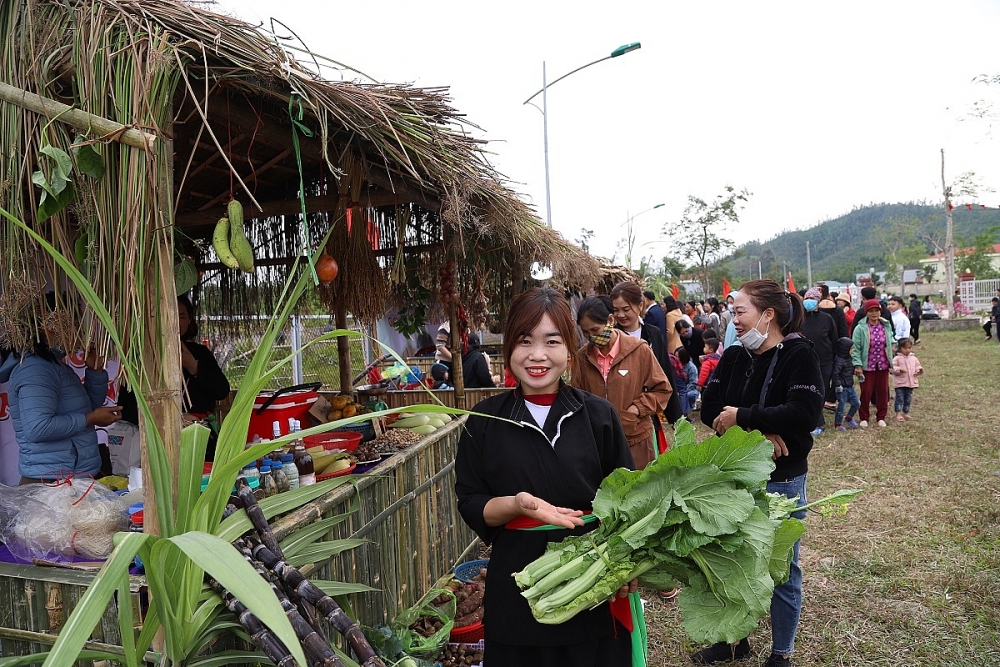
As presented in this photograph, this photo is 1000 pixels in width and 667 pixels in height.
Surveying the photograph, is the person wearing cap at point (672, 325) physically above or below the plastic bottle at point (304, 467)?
above

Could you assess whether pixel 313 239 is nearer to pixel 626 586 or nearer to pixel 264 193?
pixel 264 193

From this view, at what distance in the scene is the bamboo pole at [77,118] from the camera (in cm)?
186

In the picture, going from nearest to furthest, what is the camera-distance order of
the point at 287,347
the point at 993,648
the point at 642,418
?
1. the point at 993,648
2. the point at 642,418
3. the point at 287,347

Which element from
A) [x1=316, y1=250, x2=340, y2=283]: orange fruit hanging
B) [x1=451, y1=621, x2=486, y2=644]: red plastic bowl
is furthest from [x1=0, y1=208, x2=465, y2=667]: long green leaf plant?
[x1=316, y1=250, x2=340, y2=283]: orange fruit hanging

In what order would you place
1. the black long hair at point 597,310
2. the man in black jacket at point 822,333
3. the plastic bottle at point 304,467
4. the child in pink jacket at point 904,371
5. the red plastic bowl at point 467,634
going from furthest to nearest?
the child in pink jacket at point 904,371
the man in black jacket at point 822,333
the black long hair at point 597,310
the red plastic bowl at point 467,634
the plastic bottle at point 304,467

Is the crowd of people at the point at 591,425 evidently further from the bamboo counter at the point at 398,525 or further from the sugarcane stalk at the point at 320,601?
the bamboo counter at the point at 398,525

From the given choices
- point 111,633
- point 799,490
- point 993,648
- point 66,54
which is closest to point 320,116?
point 66,54

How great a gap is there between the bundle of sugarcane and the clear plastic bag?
0.63 metres

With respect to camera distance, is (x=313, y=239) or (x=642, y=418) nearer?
(x=642, y=418)

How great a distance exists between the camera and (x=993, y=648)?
3336 millimetres

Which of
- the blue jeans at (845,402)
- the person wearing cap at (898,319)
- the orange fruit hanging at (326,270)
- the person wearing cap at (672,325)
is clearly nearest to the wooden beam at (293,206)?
the orange fruit hanging at (326,270)

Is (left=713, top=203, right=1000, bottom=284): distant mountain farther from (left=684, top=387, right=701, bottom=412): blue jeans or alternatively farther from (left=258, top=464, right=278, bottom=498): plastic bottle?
(left=258, top=464, right=278, bottom=498): plastic bottle

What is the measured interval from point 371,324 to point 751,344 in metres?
3.65

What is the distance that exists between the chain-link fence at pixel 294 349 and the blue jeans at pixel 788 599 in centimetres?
546
